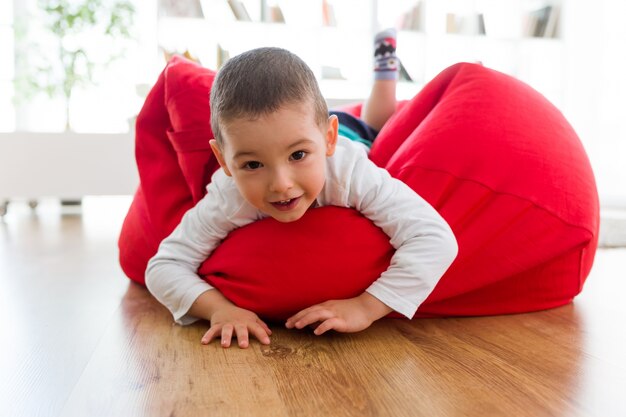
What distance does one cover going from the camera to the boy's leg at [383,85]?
2.02m

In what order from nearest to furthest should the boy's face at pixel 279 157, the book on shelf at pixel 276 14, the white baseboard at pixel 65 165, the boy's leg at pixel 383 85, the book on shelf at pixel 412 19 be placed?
the boy's face at pixel 279 157
the boy's leg at pixel 383 85
the white baseboard at pixel 65 165
the book on shelf at pixel 276 14
the book on shelf at pixel 412 19

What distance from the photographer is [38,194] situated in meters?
3.59

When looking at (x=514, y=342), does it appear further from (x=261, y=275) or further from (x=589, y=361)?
(x=261, y=275)

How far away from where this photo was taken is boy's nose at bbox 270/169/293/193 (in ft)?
3.54

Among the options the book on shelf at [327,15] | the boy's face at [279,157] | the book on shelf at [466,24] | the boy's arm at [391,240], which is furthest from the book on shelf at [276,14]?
the boy's face at [279,157]

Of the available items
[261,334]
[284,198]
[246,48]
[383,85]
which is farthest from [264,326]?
[246,48]

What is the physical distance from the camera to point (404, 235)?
4.09 ft

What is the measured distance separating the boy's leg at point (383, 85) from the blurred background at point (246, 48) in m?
1.72

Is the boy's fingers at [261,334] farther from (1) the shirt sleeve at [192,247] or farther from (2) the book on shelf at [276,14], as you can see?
(2) the book on shelf at [276,14]

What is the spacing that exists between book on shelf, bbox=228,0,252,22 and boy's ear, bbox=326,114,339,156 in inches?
121

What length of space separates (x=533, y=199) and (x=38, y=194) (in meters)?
2.96

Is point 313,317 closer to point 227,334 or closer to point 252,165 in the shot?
point 227,334

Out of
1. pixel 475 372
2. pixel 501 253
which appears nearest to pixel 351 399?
pixel 475 372

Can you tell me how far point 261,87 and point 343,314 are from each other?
43cm
